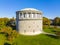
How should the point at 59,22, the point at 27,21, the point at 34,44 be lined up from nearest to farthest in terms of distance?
the point at 34,44
the point at 27,21
the point at 59,22

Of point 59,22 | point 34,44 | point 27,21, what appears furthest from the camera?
point 59,22

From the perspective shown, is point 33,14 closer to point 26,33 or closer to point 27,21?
point 27,21

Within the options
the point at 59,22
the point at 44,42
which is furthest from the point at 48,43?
the point at 59,22

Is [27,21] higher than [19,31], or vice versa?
[27,21]

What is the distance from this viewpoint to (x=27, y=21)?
32.6 meters

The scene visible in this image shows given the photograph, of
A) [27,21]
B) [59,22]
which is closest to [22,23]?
[27,21]

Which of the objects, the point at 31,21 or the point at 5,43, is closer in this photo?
the point at 5,43

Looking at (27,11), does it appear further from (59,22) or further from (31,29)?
(59,22)

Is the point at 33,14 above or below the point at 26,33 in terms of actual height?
above

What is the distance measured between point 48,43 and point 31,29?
29.3 ft

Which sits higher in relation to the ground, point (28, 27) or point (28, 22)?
point (28, 22)

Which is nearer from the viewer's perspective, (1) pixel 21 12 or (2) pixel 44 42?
(2) pixel 44 42

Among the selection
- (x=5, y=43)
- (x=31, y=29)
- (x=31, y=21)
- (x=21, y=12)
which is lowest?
(x=5, y=43)

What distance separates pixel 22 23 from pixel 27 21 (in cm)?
155
